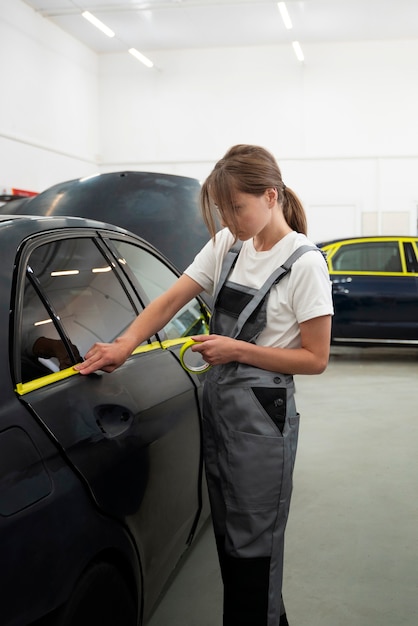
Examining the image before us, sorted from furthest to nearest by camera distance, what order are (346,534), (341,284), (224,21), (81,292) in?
(224,21) < (341,284) < (346,534) < (81,292)

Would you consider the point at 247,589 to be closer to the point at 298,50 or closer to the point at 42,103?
the point at 42,103

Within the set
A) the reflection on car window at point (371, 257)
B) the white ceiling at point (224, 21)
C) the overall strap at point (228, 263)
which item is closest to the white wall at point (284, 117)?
the white ceiling at point (224, 21)

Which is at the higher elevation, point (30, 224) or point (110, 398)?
point (30, 224)

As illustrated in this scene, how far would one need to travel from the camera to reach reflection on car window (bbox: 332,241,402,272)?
8086 mm

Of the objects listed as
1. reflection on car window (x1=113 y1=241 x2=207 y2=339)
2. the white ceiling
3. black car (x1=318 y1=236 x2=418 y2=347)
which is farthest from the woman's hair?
the white ceiling

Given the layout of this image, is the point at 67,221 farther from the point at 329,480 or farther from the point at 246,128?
the point at 246,128

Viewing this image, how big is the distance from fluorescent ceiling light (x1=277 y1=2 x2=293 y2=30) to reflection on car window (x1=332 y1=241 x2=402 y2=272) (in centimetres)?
614

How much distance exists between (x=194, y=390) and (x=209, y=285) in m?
0.45

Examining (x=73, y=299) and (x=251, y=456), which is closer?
(x=251, y=456)

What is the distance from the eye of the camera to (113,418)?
5.85 ft

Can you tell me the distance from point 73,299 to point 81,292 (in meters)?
0.07

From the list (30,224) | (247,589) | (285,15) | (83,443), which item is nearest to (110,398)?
(83,443)

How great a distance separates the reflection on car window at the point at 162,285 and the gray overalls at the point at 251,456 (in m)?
0.73

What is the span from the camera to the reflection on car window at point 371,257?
809 cm
